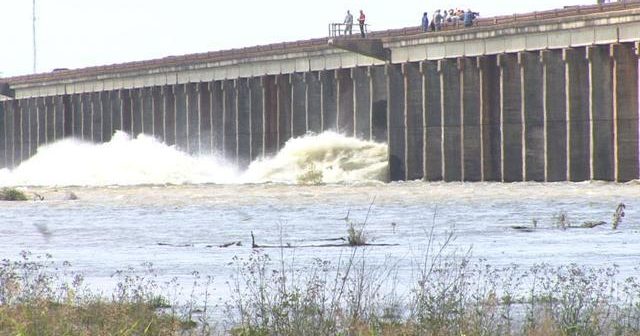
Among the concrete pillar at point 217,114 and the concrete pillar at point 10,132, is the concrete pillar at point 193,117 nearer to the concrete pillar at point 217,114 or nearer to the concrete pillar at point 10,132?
the concrete pillar at point 217,114

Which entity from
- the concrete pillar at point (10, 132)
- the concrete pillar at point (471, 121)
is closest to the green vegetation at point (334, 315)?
the concrete pillar at point (471, 121)

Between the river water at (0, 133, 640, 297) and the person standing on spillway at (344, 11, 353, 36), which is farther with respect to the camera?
the person standing on spillway at (344, 11, 353, 36)

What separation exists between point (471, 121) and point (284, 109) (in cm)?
1836

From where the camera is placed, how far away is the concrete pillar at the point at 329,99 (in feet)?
264

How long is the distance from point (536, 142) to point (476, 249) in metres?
36.6

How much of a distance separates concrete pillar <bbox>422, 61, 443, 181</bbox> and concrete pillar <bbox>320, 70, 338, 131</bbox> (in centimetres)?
842

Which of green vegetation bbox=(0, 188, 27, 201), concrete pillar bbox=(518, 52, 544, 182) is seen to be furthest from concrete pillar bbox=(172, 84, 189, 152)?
concrete pillar bbox=(518, 52, 544, 182)

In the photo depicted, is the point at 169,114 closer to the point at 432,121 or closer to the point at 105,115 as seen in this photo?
the point at 105,115

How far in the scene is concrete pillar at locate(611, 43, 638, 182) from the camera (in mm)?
59281

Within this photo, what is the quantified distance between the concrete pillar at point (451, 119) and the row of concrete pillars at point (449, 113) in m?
0.04

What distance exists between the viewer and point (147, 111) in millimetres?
100438

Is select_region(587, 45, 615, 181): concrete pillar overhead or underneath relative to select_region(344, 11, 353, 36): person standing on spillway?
underneath

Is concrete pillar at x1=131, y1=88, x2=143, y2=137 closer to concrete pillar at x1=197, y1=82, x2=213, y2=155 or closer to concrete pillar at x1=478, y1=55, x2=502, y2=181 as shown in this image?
concrete pillar at x1=197, y1=82, x2=213, y2=155

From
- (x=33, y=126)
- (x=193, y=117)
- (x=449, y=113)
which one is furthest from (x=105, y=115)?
(x=449, y=113)
